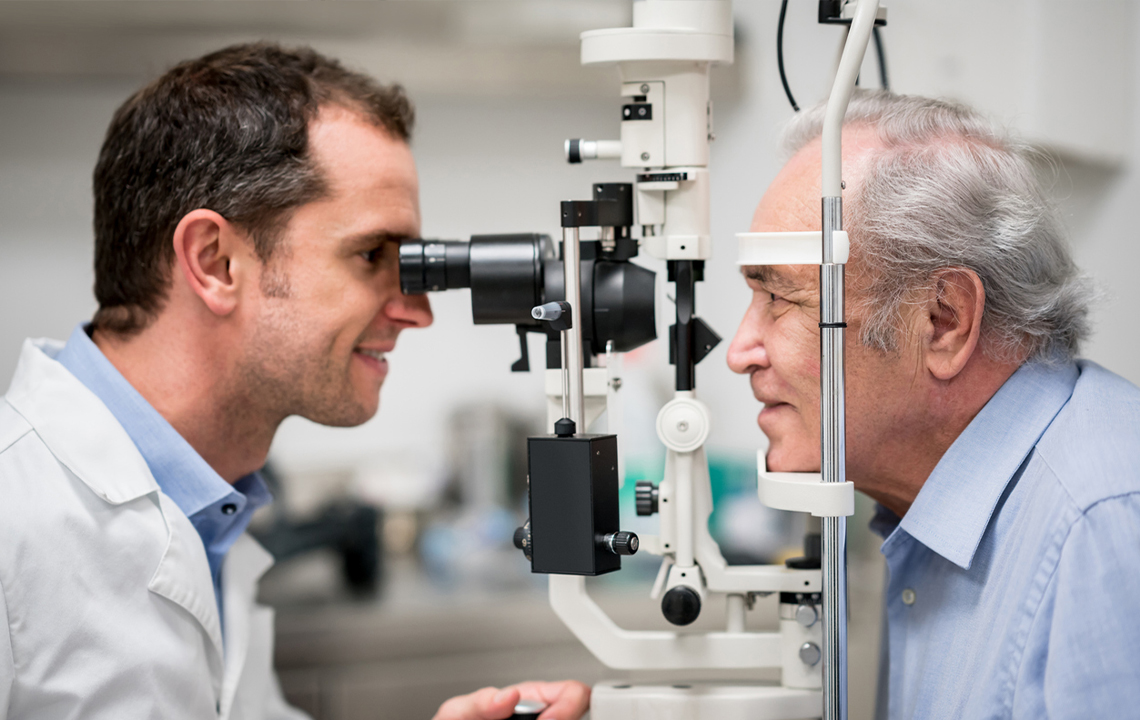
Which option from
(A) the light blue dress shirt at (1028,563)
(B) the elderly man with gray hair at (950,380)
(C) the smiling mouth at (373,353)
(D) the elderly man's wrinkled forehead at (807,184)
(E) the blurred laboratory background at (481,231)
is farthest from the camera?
(E) the blurred laboratory background at (481,231)

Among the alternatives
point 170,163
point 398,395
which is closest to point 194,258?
point 170,163

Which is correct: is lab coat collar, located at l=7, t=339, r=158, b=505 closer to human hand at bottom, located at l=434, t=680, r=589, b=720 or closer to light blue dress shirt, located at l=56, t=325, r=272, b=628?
light blue dress shirt, located at l=56, t=325, r=272, b=628

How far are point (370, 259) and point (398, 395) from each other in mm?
527

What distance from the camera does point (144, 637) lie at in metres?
A: 0.94

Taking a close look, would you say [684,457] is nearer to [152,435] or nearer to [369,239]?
[369,239]

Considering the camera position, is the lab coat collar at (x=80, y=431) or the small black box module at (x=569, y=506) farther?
the lab coat collar at (x=80, y=431)

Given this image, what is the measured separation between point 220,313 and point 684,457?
633 mm

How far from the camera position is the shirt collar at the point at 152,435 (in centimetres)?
108

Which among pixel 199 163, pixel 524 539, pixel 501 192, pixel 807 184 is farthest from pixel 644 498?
pixel 501 192

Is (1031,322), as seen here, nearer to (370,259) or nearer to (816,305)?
(816,305)

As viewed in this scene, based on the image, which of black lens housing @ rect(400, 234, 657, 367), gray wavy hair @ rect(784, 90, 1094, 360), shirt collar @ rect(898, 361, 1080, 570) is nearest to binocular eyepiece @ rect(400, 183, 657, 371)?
black lens housing @ rect(400, 234, 657, 367)

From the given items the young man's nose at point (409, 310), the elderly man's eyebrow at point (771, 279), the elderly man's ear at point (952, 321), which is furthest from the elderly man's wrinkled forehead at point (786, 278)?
the young man's nose at point (409, 310)

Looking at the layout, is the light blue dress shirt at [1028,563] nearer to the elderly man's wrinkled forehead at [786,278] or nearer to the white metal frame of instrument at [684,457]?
the white metal frame of instrument at [684,457]

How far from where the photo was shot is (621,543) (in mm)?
766
